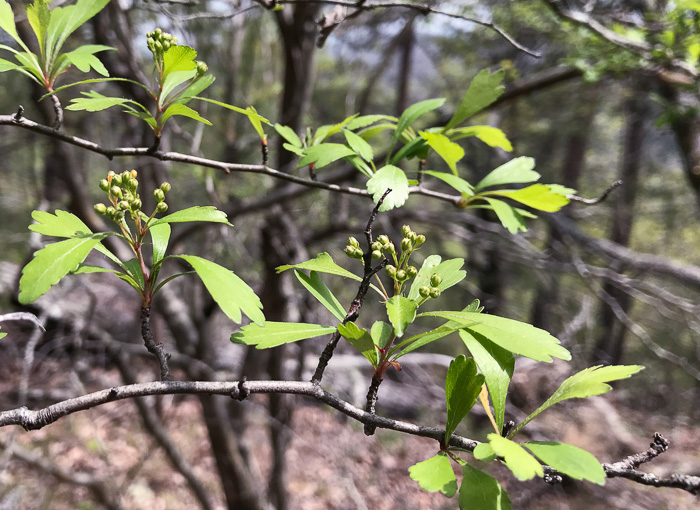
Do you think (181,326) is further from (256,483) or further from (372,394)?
(372,394)

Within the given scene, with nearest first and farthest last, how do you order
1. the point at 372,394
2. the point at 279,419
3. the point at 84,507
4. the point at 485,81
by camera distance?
the point at 372,394 < the point at 485,81 < the point at 279,419 < the point at 84,507

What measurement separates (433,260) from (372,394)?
0.25 metres

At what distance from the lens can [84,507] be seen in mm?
4309

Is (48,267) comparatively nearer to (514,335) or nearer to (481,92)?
(514,335)

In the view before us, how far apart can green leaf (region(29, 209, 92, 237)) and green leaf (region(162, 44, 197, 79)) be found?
28cm

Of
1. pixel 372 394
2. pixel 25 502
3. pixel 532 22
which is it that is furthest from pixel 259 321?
pixel 25 502

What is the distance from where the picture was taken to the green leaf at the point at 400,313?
1.74 feet

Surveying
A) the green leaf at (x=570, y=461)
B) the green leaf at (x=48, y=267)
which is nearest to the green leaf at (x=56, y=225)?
the green leaf at (x=48, y=267)

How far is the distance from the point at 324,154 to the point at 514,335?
43cm

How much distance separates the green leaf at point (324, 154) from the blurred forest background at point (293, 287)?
0.46m

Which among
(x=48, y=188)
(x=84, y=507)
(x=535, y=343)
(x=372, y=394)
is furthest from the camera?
(x=48, y=188)

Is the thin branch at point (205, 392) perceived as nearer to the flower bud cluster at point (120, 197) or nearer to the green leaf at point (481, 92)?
the flower bud cluster at point (120, 197)

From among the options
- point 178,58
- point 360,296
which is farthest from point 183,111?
point 360,296

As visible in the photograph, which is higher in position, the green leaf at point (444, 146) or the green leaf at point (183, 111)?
the green leaf at point (183, 111)
